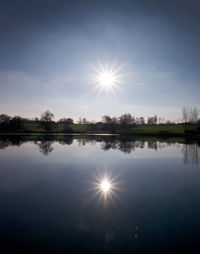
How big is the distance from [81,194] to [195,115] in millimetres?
104453

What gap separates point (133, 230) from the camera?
5.08 m

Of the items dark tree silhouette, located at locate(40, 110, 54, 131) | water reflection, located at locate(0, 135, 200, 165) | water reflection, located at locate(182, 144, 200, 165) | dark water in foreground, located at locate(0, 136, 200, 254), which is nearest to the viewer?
dark water in foreground, located at locate(0, 136, 200, 254)

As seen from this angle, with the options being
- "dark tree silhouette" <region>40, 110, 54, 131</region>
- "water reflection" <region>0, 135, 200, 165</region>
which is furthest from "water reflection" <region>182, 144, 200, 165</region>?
"dark tree silhouette" <region>40, 110, 54, 131</region>

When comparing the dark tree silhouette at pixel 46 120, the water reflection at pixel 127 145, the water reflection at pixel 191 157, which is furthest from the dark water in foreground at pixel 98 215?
the dark tree silhouette at pixel 46 120

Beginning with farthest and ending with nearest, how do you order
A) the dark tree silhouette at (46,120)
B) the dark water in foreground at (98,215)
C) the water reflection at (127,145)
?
the dark tree silhouette at (46,120), the water reflection at (127,145), the dark water in foreground at (98,215)

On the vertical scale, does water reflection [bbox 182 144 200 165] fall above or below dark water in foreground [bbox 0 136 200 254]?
below

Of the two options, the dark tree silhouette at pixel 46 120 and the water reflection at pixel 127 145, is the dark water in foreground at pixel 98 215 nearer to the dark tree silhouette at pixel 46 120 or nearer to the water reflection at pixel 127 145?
the water reflection at pixel 127 145

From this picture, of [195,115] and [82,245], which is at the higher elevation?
[195,115]

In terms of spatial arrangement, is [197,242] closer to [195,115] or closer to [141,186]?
[141,186]

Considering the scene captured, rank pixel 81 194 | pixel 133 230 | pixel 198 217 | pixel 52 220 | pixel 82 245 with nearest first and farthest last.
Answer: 1. pixel 82 245
2. pixel 133 230
3. pixel 52 220
4. pixel 198 217
5. pixel 81 194

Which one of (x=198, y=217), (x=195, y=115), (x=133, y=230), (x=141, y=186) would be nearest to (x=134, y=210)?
(x=133, y=230)

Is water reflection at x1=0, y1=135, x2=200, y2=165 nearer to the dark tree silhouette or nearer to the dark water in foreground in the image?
the dark water in foreground

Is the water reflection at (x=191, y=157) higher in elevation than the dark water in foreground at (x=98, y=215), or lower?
lower

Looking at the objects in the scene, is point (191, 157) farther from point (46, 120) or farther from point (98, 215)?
point (46, 120)
